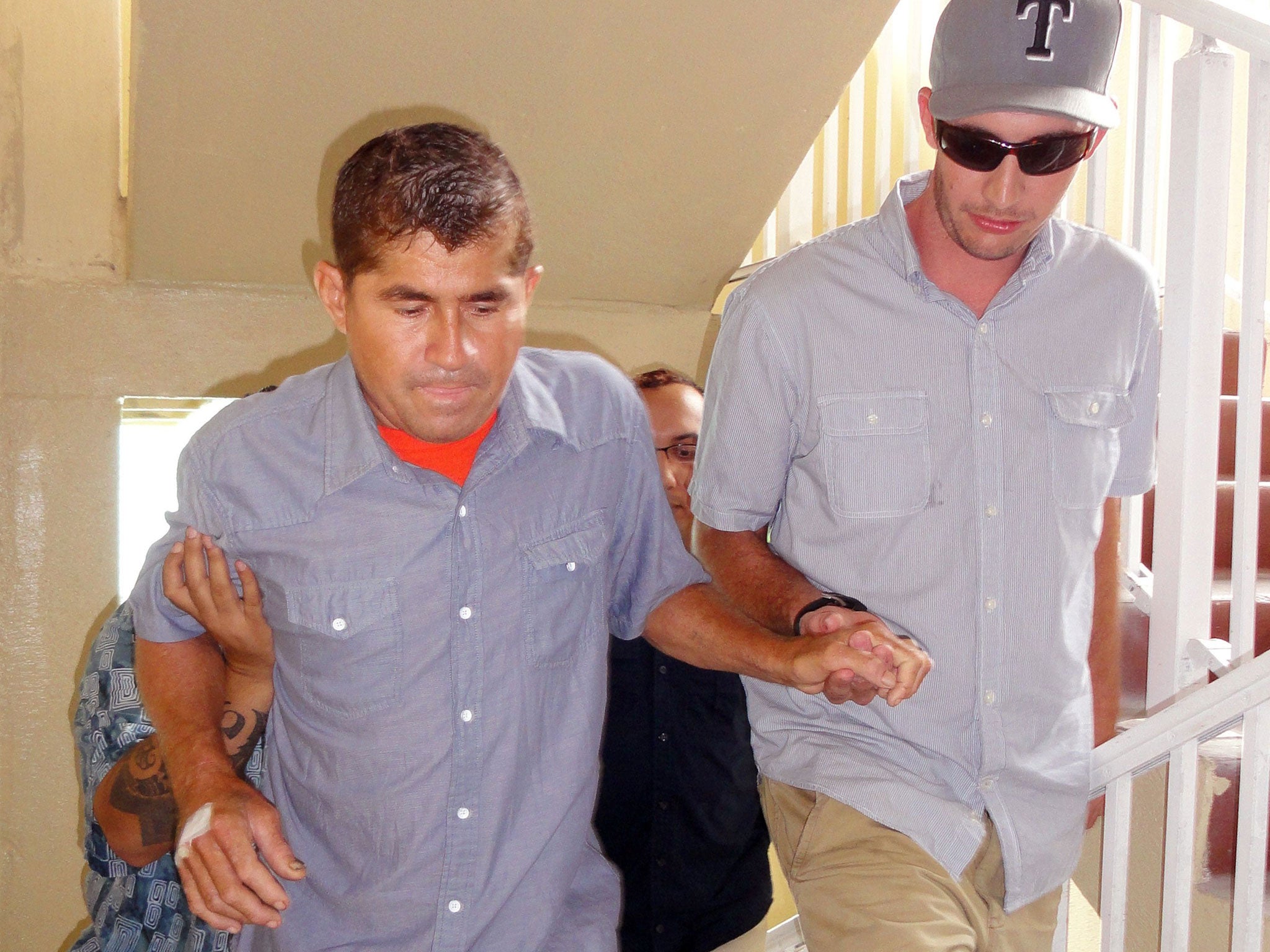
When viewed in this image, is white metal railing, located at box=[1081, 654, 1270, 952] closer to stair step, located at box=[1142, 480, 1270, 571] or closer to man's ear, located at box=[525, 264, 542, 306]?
stair step, located at box=[1142, 480, 1270, 571]

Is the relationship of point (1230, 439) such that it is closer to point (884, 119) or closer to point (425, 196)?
point (884, 119)

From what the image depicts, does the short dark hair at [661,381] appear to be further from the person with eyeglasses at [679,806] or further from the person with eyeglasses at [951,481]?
the person with eyeglasses at [951,481]

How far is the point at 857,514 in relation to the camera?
1.92 meters

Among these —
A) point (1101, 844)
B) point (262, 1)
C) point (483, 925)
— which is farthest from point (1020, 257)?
point (262, 1)

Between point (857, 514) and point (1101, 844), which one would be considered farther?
point (1101, 844)

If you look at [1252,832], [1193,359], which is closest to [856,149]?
[1193,359]

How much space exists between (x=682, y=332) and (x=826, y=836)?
8.23 feet

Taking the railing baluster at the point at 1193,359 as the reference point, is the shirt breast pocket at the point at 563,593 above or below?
below

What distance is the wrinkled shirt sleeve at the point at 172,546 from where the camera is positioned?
5.56 feet

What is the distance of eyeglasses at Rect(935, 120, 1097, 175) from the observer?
187 centimetres

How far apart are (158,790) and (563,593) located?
798 mm

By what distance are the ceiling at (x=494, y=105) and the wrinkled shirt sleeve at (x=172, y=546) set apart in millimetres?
1562

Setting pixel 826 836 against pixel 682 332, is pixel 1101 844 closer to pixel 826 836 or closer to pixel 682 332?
pixel 826 836

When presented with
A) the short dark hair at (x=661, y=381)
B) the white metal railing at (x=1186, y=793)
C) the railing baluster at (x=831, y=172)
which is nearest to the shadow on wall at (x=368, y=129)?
the short dark hair at (x=661, y=381)
